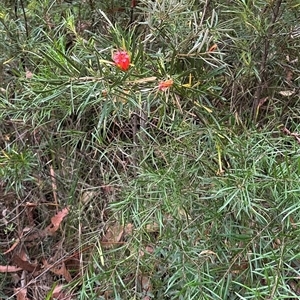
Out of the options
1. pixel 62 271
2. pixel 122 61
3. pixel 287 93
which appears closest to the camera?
pixel 122 61

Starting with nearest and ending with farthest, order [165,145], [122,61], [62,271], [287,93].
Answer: [122,61], [165,145], [287,93], [62,271]

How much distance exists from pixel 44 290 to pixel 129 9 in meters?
1.04

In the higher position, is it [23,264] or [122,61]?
[122,61]

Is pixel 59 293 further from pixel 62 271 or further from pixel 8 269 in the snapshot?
pixel 8 269

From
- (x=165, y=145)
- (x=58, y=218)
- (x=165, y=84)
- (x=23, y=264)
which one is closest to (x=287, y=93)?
(x=165, y=145)

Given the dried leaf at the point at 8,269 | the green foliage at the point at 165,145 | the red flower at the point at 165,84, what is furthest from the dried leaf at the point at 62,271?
the red flower at the point at 165,84

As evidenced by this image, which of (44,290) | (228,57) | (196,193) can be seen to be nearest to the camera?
(196,193)

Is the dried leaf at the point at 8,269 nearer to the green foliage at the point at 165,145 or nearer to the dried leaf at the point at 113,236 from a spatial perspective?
the green foliage at the point at 165,145

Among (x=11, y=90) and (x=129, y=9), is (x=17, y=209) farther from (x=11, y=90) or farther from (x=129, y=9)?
A: (x=129, y=9)

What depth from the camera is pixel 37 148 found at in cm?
184

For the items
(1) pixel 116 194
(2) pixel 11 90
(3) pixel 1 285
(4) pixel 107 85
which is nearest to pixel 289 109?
(1) pixel 116 194

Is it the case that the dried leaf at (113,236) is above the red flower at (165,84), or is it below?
below

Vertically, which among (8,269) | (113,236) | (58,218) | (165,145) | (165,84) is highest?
(165,84)

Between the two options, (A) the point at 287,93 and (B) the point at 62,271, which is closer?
(A) the point at 287,93
